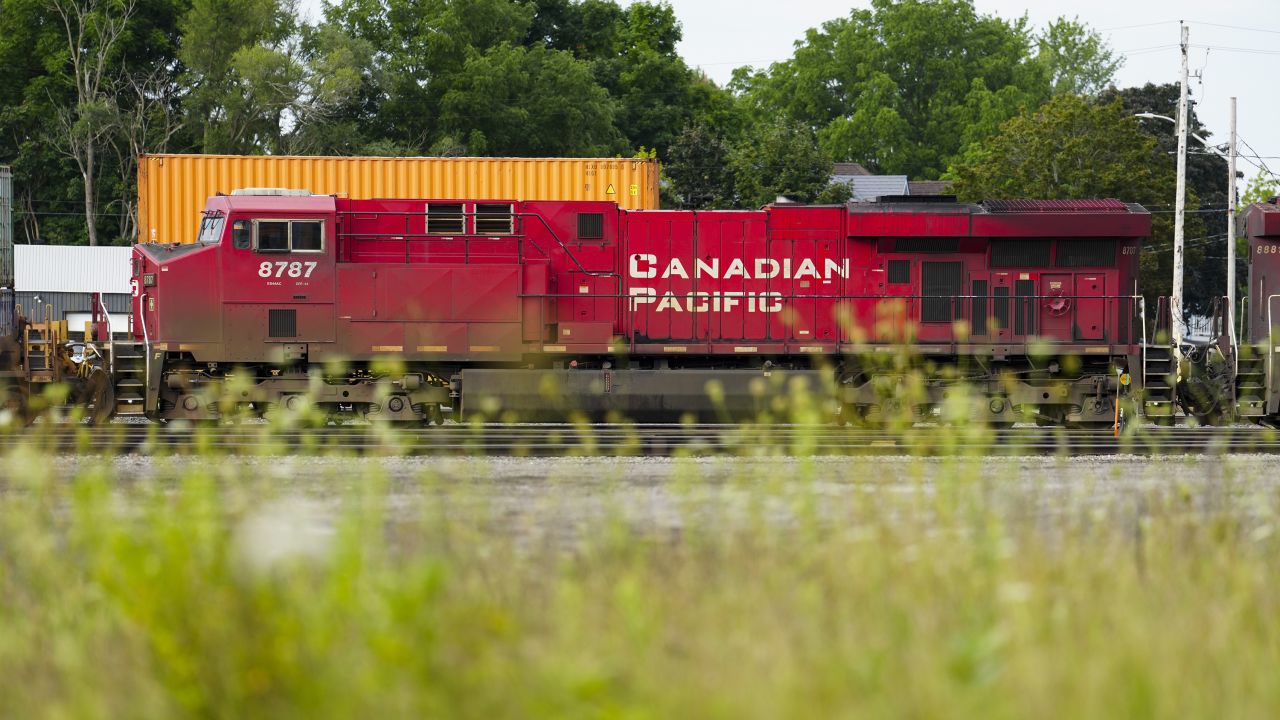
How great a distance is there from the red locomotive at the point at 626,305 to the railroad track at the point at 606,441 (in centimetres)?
57

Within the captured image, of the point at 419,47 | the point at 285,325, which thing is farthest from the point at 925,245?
the point at 419,47

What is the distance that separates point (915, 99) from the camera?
9100 cm

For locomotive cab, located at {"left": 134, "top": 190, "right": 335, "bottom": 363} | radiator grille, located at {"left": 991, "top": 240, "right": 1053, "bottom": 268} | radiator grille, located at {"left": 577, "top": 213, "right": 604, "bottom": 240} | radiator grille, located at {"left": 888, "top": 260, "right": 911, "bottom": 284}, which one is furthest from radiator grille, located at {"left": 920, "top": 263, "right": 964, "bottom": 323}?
locomotive cab, located at {"left": 134, "top": 190, "right": 335, "bottom": 363}

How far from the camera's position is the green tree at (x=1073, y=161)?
4441cm

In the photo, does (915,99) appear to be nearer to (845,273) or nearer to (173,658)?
(845,273)

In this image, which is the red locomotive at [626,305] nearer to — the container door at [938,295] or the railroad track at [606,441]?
the container door at [938,295]

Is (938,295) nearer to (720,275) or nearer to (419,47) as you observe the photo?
(720,275)

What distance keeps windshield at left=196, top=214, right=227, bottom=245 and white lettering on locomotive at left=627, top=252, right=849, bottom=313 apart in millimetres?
5011

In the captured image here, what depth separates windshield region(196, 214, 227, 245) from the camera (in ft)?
52.9

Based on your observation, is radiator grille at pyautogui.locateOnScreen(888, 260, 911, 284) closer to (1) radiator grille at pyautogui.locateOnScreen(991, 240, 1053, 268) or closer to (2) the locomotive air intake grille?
(1) radiator grille at pyautogui.locateOnScreen(991, 240, 1053, 268)

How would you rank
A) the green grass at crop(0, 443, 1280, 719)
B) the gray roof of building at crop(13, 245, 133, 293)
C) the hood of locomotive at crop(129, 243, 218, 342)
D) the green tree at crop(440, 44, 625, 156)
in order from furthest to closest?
the green tree at crop(440, 44, 625, 156) → the gray roof of building at crop(13, 245, 133, 293) → the hood of locomotive at crop(129, 243, 218, 342) → the green grass at crop(0, 443, 1280, 719)

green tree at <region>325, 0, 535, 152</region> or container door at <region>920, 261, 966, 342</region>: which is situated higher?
green tree at <region>325, 0, 535, 152</region>

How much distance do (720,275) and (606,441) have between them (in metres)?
3.19

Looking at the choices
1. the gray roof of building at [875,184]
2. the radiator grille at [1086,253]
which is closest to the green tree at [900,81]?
the gray roof of building at [875,184]
